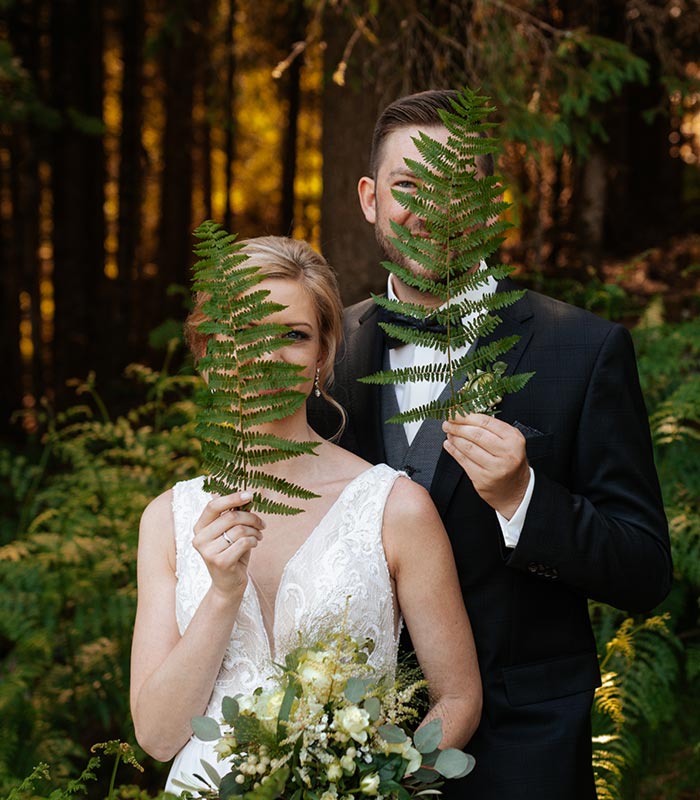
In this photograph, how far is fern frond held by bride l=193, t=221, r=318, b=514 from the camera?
180cm

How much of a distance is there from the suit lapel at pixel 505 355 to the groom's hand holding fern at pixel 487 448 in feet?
1.37

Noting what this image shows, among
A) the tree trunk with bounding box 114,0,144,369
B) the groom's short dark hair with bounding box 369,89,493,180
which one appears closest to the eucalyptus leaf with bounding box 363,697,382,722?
the groom's short dark hair with bounding box 369,89,493,180

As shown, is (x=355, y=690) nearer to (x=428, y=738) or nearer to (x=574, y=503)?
(x=428, y=738)

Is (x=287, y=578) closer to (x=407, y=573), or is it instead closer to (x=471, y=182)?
(x=407, y=573)

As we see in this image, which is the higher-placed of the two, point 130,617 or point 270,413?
point 270,413

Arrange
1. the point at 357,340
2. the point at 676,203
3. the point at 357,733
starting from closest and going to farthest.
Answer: the point at 357,733 → the point at 357,340 → the point at 676,203

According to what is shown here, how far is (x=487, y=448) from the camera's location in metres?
2.00

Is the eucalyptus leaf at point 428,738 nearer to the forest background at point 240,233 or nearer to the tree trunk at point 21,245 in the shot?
the forest background at point 240,233

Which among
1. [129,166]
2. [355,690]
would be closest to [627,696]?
[355,690]

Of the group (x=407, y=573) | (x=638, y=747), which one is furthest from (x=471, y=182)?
(x=638, y=747)

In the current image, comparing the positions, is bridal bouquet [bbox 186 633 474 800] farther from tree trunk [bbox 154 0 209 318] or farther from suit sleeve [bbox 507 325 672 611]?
tree trunk [bbox 154 0 209 318]

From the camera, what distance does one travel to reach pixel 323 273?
2547mm

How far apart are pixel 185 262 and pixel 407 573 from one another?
37.9 ft

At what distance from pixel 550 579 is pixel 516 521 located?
0.26 m
